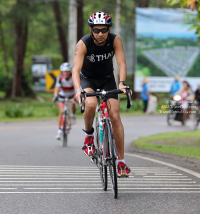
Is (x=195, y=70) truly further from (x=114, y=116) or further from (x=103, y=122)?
(x=103, y=122)

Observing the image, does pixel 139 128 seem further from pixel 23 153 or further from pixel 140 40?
pixel 140 40

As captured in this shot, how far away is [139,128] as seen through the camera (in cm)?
2091

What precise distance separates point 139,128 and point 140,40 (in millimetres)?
17398

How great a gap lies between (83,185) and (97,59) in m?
1.68

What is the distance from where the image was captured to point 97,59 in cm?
747

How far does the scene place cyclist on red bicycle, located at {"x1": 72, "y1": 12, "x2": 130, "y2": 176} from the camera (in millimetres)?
7238

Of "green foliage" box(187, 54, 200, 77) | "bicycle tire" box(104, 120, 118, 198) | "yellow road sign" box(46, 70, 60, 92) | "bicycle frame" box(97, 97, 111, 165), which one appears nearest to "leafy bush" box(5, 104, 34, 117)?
"yellow road sign" box(46, 70, 60, 92)

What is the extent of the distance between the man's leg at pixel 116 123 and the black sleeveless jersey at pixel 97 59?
0.52 m

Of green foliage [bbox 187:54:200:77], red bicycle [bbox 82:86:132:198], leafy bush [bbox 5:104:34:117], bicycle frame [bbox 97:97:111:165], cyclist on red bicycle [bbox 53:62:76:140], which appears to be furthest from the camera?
green foliage [bbox 187:54:200:77]

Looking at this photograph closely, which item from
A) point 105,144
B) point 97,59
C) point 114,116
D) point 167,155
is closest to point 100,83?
point 97,59

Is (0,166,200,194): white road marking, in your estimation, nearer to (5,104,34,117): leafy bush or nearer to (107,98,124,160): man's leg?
(107,98,124,160): man's leg

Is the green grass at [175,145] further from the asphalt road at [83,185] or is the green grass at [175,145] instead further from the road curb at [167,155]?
the asphalt road at [83,185]

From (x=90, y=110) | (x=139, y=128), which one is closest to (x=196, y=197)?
(x=90, y=110)

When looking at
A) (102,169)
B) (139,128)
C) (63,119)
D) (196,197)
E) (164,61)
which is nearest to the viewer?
(196,197)
